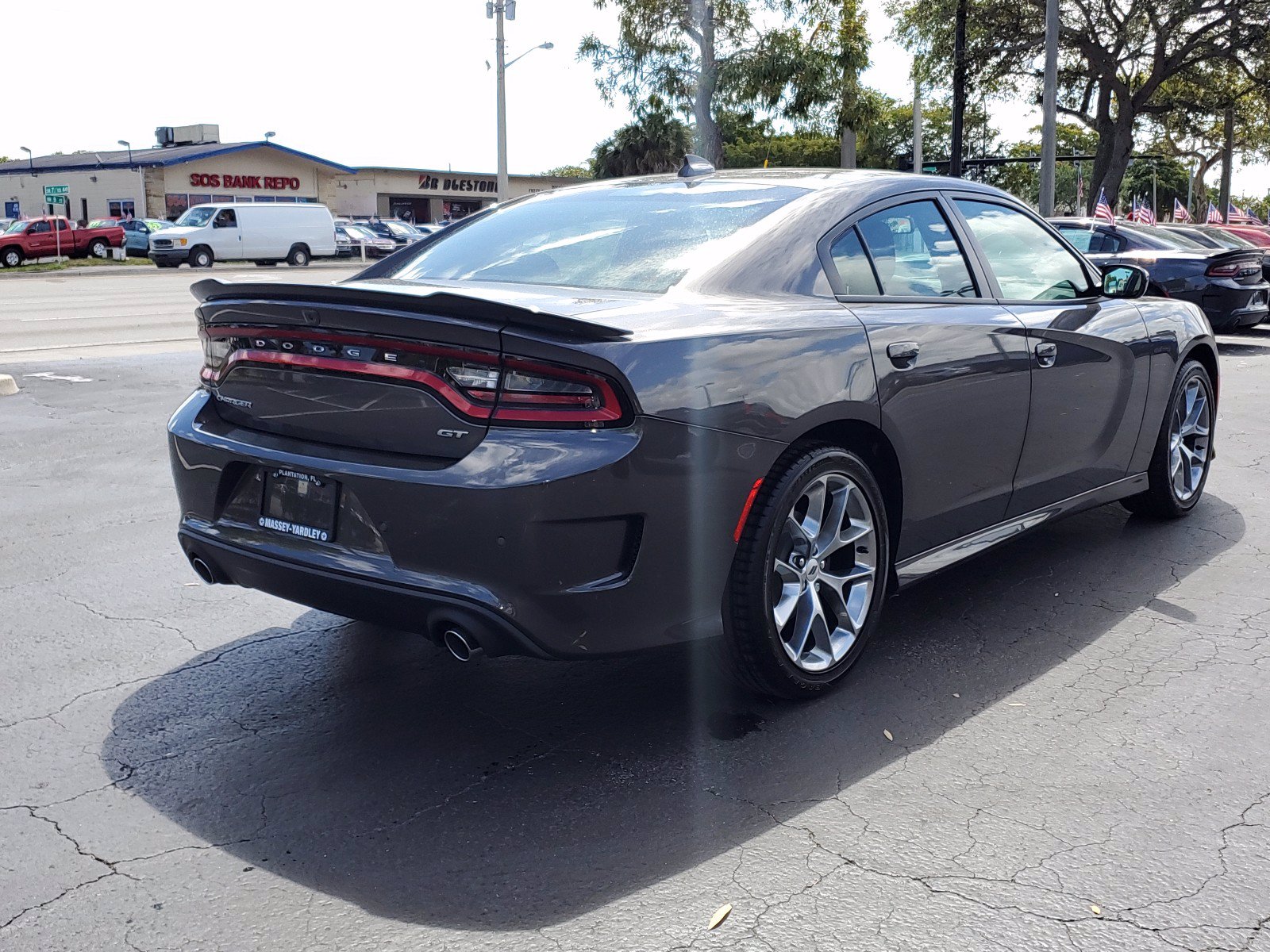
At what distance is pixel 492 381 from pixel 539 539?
0.41 m

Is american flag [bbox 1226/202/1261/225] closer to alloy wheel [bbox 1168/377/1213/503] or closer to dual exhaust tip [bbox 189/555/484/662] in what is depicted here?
alloy wheel [bbox 1168/377/1213/503]

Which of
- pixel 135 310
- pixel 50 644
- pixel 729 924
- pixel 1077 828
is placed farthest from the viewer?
pixel 135 310

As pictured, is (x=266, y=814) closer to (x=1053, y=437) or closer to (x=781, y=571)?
(x=781, y=571)

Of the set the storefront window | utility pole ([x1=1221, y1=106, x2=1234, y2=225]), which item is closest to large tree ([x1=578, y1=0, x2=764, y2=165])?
utility pole ([x1=1221, y1=106, x2=1234, y2=225])

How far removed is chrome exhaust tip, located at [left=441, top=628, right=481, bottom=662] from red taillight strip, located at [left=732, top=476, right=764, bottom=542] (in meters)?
0.75

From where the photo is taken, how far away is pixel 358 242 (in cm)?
4453

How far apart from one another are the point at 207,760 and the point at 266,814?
0.40 metres

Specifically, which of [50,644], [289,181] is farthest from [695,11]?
[50,644]

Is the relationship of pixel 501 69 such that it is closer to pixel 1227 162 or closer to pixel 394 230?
pixel 394 230

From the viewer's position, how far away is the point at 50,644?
4.29 meters

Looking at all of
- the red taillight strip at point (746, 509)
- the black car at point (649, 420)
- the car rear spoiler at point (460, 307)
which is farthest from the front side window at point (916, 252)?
the car rear spoiler at point (460, 307)

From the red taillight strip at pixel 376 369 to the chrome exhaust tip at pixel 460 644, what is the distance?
537 millimetres

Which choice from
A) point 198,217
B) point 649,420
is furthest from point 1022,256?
point 198,217

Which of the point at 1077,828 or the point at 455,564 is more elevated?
the point at 455,564
